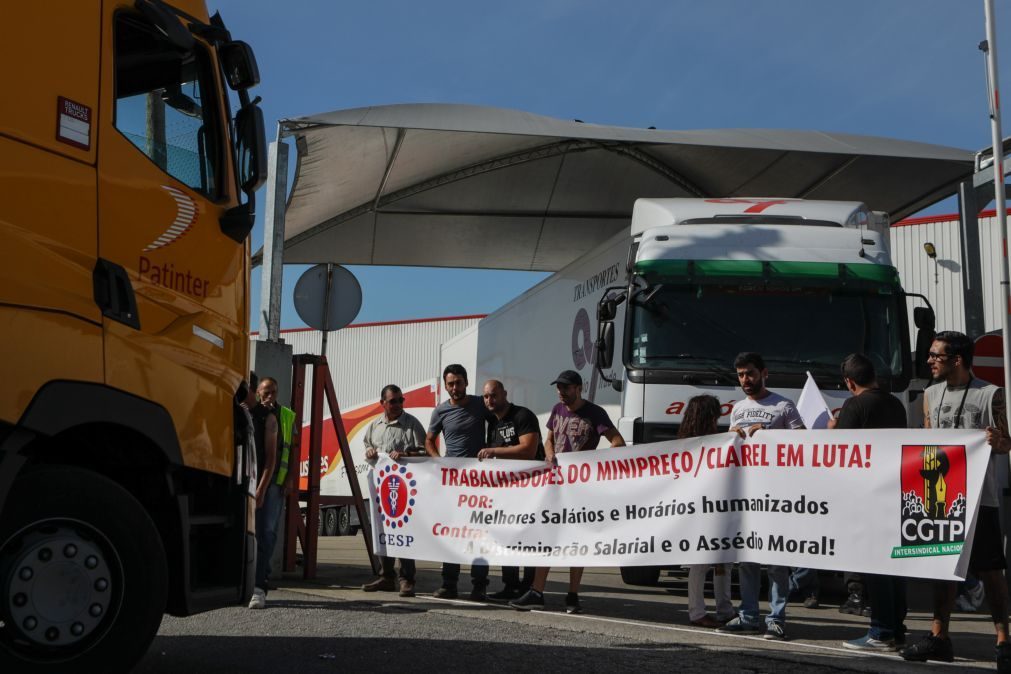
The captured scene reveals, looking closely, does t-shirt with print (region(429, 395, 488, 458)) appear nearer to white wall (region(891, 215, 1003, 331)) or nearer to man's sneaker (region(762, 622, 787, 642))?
man's sneaker (region(762, 622, 787, 642))

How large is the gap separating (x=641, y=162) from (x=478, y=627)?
32.4 ft

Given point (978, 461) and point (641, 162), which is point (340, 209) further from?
point (978, 461)

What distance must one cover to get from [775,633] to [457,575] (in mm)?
2929

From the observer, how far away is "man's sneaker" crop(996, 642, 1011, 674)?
19.8 feet

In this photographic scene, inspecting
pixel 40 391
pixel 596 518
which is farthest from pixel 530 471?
pixel 40 391

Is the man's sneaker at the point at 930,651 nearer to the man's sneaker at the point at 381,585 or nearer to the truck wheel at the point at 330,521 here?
the man's sneaker at the point at 381,585

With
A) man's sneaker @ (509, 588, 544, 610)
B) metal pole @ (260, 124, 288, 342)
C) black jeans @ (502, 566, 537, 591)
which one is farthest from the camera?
metal pole @ (260, 124, 288, 342)

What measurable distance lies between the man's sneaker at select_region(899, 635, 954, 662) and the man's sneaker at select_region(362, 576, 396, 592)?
458 cm

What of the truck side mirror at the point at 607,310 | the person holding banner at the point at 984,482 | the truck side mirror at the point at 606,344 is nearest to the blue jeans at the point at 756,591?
the person holding banner at the point at 984,482

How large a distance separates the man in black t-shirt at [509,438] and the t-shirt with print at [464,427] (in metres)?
0.19

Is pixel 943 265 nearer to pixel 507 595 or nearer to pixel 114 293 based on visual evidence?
pixel 507 595

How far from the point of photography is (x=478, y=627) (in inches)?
289

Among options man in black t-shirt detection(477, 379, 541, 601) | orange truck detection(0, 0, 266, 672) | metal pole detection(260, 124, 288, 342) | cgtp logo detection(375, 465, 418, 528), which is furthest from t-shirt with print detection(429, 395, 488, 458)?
orange truck detection(0, 0, 266, 672)

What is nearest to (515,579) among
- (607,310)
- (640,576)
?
(640,576)
